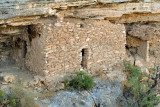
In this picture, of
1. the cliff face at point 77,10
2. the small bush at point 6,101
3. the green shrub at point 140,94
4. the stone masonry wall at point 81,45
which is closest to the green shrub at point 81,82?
the stone masonry wall at point 81,45

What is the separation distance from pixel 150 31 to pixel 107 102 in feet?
11.4

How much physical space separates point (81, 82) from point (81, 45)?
3.69 feet

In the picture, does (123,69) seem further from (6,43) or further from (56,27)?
(6,43)

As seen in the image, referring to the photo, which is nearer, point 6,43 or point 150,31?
point 6,43

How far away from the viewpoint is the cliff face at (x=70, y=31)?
5824mm

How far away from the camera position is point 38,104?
5.37 metres

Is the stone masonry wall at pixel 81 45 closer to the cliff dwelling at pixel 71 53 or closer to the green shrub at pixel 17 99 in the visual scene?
the cliff dwelling at pixel 71 53

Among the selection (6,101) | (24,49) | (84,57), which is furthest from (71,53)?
(6,101)

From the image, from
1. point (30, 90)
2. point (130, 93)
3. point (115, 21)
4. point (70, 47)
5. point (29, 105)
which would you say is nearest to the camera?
point (29, 105)

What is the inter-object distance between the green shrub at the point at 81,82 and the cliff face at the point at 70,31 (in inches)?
14.9

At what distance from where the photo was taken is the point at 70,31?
6395 mm

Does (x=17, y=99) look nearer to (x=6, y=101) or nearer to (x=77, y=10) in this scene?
(x=6, y=101)

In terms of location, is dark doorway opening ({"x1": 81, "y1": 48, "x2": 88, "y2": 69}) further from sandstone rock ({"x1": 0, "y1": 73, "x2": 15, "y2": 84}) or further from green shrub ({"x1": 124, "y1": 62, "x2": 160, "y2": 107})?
sandstone rock ({"x1": 0, "y1": 73, "x2": 15, "y2": 84})

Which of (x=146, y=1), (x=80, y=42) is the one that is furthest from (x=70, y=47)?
(x=146, y=1)
